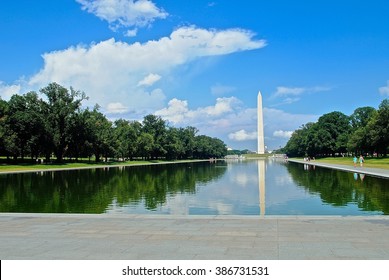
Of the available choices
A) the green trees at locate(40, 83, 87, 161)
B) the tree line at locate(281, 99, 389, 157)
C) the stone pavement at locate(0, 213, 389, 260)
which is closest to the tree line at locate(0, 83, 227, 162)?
the green trees at locate(40, 83, 87, 161)

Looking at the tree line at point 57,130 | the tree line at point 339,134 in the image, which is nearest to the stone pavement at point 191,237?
the tree line at point 57,130

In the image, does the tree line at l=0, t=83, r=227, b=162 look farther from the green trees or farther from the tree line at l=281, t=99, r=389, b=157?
the tree line at l=281, t=99, r=389, b=157

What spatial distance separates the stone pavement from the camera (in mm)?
7062

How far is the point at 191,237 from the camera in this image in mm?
8477

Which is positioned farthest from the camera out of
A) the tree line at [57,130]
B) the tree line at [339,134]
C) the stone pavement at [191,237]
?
the tree line at [339,134]

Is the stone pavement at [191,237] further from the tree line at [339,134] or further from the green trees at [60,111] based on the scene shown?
the tree line at [339,134]

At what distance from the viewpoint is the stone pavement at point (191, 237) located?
23.2 ft

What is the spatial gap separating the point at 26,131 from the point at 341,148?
75.1 metres

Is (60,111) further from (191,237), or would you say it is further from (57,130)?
(191,237)

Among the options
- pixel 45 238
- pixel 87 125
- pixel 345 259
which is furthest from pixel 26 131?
pixel 345 259

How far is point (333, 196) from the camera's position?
19.0m

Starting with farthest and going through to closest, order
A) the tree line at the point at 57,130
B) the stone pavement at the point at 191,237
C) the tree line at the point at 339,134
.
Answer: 1. the tree line at the point at 339,134
2. the tree line at the point at 57,130
3. the stone pavement at the point at 191,237

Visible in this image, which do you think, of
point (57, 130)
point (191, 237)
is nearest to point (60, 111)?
point (57, 130)
